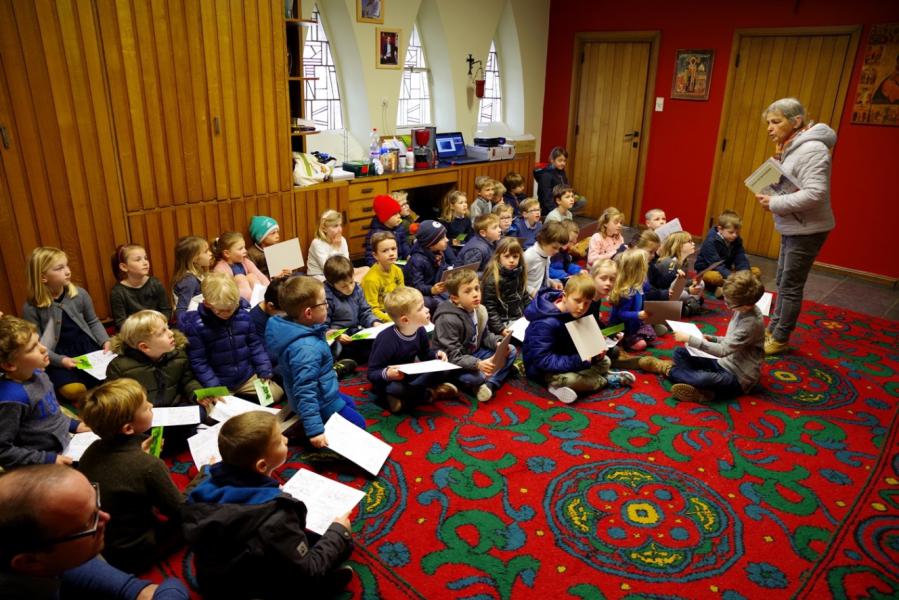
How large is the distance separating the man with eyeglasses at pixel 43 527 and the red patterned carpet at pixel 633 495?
805 mm

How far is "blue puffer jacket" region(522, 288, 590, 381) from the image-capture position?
11.7 ft

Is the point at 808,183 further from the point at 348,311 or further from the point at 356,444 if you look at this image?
the point at 356,444

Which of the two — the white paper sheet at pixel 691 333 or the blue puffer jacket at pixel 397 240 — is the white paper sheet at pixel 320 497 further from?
the blue puffer jacket at pixel 397 240

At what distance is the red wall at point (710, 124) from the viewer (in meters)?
5.79

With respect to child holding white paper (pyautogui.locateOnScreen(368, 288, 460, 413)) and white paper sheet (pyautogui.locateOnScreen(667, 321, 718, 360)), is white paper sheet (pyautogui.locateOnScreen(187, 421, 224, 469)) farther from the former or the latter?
white paper sheet (pyautogui.locateOnScreen(667, 321, 718, 360))

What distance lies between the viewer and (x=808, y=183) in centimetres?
378

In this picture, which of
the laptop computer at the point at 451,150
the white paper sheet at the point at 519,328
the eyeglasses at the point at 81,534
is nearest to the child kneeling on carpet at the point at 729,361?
the white paper sheet at the point at 519,328

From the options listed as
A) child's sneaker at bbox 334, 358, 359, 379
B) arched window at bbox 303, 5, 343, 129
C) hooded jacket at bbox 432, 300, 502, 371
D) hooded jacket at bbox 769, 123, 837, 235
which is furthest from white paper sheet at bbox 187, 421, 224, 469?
arched window at bbox 303, 5, 343, 129

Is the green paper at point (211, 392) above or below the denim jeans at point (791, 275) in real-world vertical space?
below

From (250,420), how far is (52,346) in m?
2.15

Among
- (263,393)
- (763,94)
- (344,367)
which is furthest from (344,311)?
(763,94)

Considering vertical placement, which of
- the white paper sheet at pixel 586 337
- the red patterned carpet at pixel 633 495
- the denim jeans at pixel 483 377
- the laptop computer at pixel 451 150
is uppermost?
the laptop computer at pixel 451 150

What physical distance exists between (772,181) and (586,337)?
1.78 meters

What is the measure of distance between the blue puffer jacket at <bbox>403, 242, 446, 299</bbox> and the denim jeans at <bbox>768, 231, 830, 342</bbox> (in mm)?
2410
